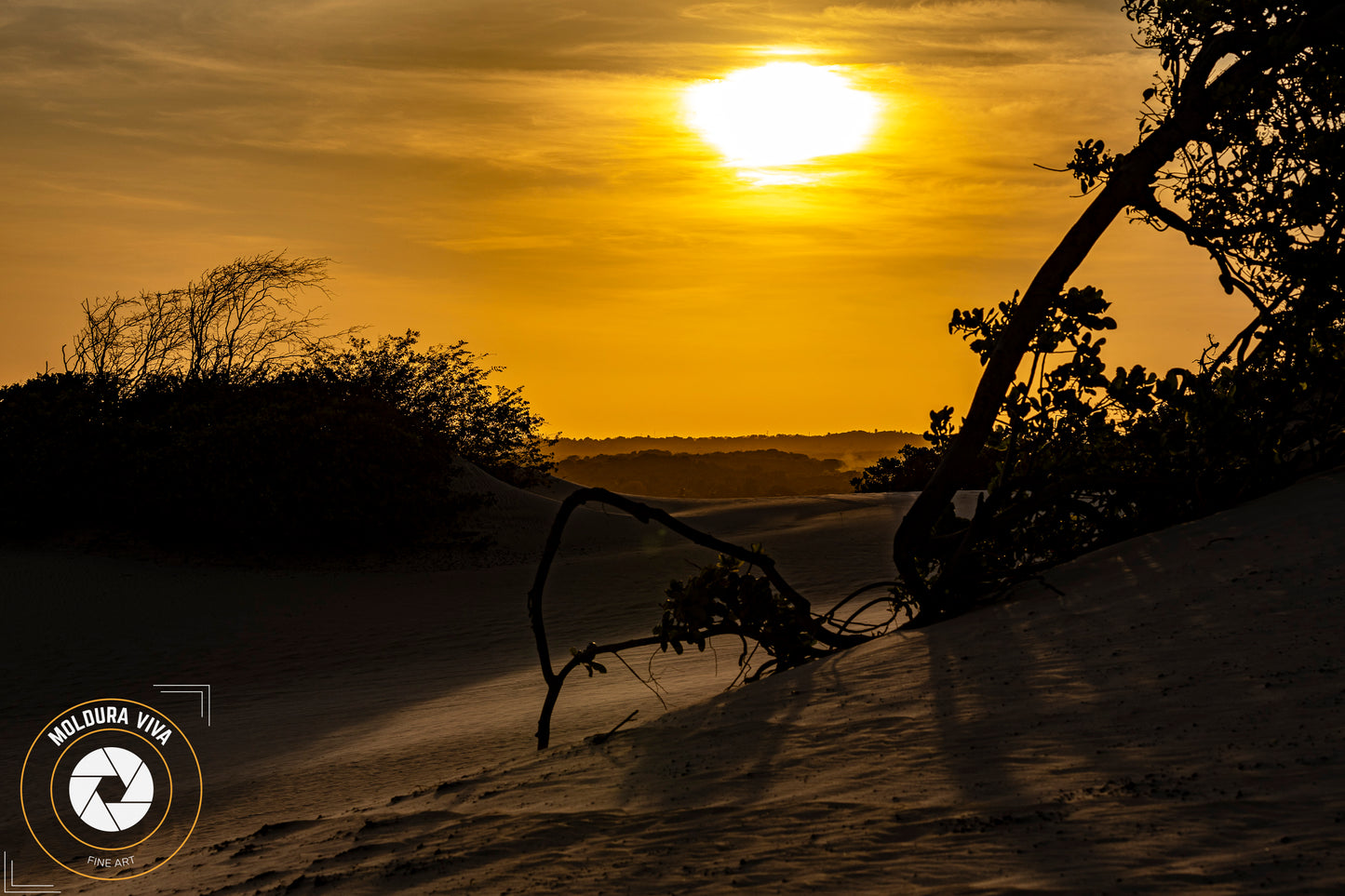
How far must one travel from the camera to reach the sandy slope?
3.59 metres

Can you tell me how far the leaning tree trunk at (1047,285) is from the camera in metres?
7.62

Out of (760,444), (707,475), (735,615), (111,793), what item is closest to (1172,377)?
(735,615)

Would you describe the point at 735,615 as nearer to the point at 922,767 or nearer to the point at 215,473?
the point at 922,767

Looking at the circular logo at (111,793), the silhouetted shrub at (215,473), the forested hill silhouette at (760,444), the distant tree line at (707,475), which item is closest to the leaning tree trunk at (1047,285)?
the circular logo at (111,793)

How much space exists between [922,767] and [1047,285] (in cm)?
424

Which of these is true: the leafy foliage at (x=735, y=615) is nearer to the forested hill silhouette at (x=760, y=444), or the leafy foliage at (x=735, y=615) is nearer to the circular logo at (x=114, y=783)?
the circular logo at (x=114, y=783)

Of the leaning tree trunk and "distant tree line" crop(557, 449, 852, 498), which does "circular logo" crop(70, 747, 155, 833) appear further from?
"distant tree line" crop(557, 449, 852, 498)

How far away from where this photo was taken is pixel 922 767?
15.0 ft

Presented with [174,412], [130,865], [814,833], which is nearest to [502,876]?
[814,833]

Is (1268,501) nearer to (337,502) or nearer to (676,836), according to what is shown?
(676,836)

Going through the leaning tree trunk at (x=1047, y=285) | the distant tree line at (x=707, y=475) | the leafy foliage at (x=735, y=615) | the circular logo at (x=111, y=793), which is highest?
the distant tree line at (x=707, y=475)

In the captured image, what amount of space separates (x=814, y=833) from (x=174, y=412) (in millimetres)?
19692

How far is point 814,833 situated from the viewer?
158 inches

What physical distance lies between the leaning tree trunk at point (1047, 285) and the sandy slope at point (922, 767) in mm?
699
